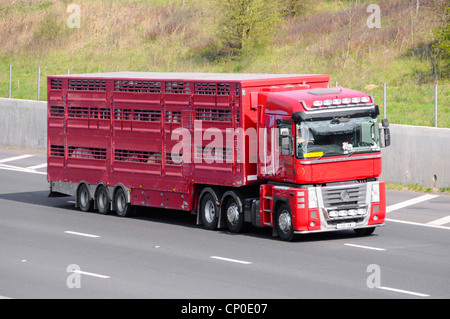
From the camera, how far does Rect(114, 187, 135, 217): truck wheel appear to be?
73.4ft

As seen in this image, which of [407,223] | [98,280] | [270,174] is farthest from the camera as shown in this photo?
[407,223]

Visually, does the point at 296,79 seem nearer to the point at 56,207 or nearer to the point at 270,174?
the point at 270,174

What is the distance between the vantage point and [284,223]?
18.8 meters

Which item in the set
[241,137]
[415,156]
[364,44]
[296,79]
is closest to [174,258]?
[241,137]

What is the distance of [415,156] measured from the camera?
83.7 feet

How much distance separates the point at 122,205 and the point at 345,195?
6.05 meters

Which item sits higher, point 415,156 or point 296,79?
point 296,79

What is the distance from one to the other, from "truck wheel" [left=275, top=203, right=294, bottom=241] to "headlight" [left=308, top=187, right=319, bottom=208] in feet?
1.48

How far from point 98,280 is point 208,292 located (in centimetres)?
198
